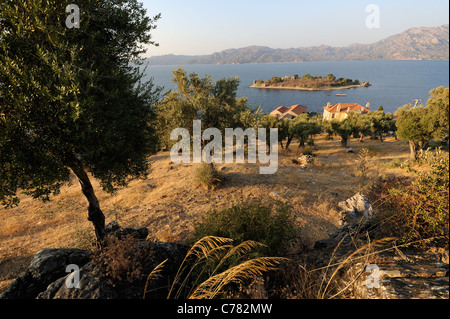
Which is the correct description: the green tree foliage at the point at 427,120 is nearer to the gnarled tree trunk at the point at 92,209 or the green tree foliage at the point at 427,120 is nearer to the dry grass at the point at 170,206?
the dry grass at the point at 170,206

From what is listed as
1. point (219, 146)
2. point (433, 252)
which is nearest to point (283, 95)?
point (219, 146)

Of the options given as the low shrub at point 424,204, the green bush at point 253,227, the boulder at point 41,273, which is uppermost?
the low shrub at point 424,204

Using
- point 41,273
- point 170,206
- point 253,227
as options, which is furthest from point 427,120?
point 41,273

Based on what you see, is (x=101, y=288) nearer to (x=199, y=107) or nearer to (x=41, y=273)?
(x=41, y=273)

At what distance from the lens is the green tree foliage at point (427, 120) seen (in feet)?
67.1

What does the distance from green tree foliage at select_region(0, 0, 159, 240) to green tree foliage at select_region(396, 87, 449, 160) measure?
2765 cm

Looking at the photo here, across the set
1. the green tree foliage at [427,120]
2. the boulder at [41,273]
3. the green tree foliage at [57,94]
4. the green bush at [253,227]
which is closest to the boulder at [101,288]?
the boulder at [41,273]

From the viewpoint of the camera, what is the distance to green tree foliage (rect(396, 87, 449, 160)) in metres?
20.4

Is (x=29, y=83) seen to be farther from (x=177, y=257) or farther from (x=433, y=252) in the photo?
(x=433, y=252)

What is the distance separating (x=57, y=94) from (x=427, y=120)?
3002 centimetres

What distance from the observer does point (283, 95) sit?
179250 millimetres

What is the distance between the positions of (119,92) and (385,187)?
8691mm

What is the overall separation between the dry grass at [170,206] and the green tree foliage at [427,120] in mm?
5771

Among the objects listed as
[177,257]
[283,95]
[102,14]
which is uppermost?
[283,95]
